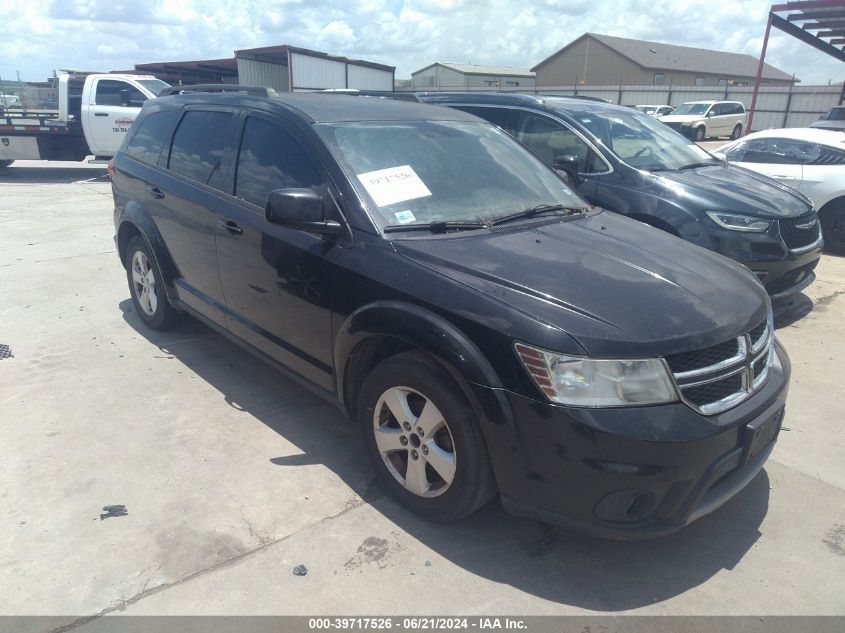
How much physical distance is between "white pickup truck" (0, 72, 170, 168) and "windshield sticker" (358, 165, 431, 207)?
12.4 metres

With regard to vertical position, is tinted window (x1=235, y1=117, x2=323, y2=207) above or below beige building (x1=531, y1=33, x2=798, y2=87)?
below

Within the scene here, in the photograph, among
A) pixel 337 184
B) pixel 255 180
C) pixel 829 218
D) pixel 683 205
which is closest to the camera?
pixel 337 184

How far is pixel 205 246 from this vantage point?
4.00 metres

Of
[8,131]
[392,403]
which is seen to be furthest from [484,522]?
[8,131]

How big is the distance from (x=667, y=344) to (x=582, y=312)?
34 centimetres

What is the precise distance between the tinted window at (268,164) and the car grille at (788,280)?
405cm

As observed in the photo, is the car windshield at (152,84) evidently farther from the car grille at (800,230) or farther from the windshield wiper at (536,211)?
the car grille at (800,230)

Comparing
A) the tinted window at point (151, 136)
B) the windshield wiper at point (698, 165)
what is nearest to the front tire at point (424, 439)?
the tinted window at point (151, 136)

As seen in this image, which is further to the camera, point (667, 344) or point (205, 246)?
point (205, 246)

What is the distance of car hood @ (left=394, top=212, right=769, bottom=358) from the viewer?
2373 millimetres

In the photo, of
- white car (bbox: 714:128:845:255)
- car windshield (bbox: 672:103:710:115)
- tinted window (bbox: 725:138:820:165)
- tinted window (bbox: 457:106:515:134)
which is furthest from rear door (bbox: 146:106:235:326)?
car windshield (bbox: 672:103:710:115)

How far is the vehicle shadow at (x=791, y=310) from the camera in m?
5.70

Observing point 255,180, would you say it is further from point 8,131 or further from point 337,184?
point 8,131

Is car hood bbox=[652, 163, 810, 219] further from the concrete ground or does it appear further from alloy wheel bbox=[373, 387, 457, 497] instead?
alloy wheel bbox=[373, 387, 457, 497]
